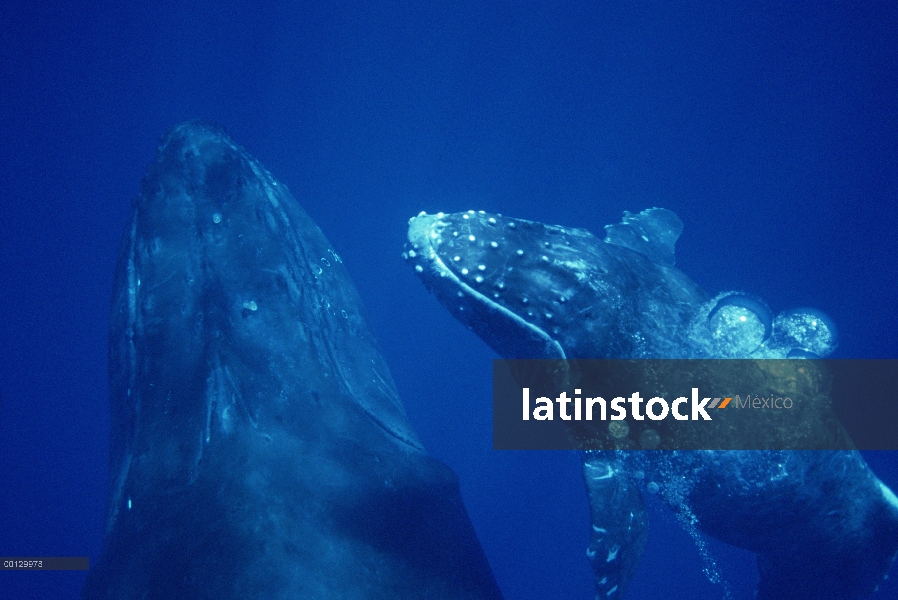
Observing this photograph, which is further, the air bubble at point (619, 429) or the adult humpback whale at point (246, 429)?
the air bubble at point (619, 429)

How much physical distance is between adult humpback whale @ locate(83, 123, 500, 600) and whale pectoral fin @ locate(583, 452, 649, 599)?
1.43 meters

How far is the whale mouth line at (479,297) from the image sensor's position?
578 centimetres

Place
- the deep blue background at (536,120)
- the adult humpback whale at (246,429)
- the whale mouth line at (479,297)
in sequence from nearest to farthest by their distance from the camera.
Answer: the adult humpback whale at (246,429), the whale mouth line at (479,297), the deep blue background at (536,120)

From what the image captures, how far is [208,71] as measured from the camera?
91.0 feet

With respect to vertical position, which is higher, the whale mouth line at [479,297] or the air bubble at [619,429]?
the whale mouth line at [479,297]

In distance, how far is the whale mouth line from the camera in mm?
5777

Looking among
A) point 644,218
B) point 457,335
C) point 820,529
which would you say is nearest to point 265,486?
point 820,529

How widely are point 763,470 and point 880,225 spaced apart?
73.9 ft

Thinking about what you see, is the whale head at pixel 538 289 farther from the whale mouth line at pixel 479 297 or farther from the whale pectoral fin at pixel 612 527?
the whale pectoral fin at pixel 612 527


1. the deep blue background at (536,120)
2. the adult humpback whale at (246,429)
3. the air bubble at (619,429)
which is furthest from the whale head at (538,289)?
the deep blue background at (536,120)

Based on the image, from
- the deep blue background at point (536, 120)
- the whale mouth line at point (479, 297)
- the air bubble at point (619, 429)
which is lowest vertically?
the air bubble at point (619, 429)

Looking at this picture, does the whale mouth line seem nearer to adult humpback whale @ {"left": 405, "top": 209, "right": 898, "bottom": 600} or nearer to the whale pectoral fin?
adult humpback whale @ {"left": 405, "top": 209, "right": 898, "bottom": 600}

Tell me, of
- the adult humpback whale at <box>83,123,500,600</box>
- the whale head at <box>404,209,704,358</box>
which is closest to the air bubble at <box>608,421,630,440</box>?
the whale head at <box>404,209,704,358</box>

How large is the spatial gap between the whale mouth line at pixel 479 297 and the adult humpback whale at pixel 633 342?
0.01 m
